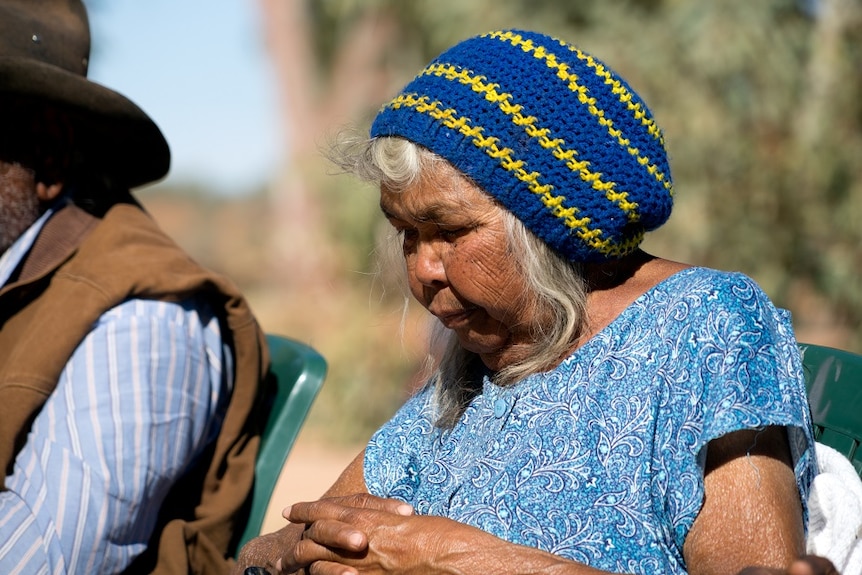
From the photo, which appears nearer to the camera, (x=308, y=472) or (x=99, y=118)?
(x=99, y=118)

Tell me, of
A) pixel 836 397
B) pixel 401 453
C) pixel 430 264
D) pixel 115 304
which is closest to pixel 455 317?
pixel 430 264

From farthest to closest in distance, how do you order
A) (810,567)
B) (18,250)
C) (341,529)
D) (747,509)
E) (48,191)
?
(48,191)
(18,250)
(341,529)
(747,509)
(810,567)

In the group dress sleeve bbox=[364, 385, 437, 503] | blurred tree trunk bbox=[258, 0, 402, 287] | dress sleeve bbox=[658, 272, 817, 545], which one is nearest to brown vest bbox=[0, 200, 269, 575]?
dress sleeve bbox=[364, 385, 437, 503]

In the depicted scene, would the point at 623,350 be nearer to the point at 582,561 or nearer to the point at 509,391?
the point at 509,391

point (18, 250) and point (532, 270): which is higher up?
point (532, 270)

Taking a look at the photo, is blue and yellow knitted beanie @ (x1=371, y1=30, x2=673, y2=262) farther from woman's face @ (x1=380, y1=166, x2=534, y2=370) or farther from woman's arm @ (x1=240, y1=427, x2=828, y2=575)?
woman's arm @ (x1=240, y1=427, x2=828, y2=575)

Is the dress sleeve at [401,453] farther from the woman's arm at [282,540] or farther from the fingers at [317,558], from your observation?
the fingers at [317,558]

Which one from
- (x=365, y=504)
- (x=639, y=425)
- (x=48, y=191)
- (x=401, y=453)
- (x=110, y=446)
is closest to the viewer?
(x=639, y=425)

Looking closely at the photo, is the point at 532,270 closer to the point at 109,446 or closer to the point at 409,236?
the point at 409,236

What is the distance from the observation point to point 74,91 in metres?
2.78

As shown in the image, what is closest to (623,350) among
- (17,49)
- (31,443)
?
(31,443)

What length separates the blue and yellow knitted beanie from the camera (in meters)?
1.90

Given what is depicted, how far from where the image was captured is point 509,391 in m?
2.13

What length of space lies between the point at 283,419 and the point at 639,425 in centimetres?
125
